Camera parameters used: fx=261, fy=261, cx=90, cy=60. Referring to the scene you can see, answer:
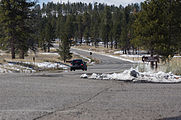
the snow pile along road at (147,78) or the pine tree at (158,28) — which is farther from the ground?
the pine tree at (158,28)

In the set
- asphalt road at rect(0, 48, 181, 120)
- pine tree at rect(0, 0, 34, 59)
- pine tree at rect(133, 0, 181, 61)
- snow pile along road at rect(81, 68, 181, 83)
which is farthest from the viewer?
pine tree at rect(0, 0, 34, 59)

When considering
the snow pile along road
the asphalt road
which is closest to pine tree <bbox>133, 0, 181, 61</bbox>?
the snow pile along road

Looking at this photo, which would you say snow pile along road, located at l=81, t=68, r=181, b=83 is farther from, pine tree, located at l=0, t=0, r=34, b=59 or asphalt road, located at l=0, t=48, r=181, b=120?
pine tree, located at l=0, t=0, r=34, b=59

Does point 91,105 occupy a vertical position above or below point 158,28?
below

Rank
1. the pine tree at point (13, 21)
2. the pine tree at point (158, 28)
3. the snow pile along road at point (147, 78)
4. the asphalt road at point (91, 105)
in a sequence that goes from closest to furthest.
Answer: the asphalt road at point (91, 105)
the snow pile along road at point (147, 78)
the pine tree at point (158, 28)
the pine tree at point (13, 21)

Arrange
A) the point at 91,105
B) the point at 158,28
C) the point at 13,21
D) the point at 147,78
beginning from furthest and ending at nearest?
the point at 13,21
the point at 158,28
the point at 147,78
the point at 91,105

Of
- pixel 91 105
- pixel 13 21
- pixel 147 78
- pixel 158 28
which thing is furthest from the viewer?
pixel 13 21

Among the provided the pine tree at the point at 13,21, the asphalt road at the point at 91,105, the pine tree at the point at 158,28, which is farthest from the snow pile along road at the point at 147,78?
the pine tree at the point at 13,21

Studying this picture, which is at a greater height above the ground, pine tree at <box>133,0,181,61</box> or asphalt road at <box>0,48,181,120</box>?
pine tree at <box>133,0,181,61</box>

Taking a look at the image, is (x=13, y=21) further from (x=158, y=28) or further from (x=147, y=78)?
(x=147, y=78)

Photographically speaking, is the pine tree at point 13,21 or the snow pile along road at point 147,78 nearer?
the snow pile along road at point 147,78

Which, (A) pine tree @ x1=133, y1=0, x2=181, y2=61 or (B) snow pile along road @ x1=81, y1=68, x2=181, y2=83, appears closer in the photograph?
(B) snow pile along road @ x1=81, y1=68, x2=181, y2=83

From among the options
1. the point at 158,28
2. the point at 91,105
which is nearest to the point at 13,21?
the point at 158,28

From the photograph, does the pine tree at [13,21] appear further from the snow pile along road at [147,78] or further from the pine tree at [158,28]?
the snow pile along road at [147,78]
